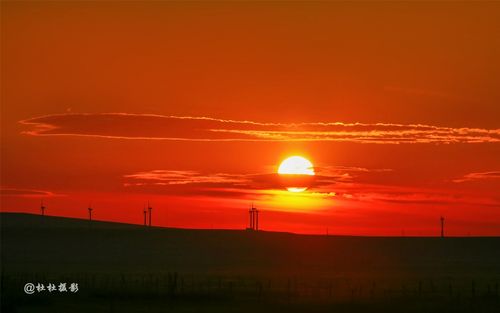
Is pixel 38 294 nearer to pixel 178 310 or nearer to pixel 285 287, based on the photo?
pixel 178 310

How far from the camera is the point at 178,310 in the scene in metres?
61.5

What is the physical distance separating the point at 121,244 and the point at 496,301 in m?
130

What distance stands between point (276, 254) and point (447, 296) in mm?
106925

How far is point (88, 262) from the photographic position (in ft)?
516

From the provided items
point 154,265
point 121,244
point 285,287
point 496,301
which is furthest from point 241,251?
point 496,301

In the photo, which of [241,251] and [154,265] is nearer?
[154,265]

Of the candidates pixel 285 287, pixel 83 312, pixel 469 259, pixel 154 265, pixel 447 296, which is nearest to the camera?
pixel 83 312

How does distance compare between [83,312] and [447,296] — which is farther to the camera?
[447,296]

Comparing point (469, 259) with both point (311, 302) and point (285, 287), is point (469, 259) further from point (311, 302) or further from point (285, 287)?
point (311, 302)

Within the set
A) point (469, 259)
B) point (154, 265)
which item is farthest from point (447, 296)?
point (469, 259)

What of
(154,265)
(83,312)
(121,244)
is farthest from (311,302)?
(121,244)

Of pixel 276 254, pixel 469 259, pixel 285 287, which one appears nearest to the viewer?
pixel 285 287

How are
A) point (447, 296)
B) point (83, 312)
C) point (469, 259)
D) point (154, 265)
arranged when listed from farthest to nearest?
point (469, 259) → point (154, 265) → point (447, 296) → point (83, 312)

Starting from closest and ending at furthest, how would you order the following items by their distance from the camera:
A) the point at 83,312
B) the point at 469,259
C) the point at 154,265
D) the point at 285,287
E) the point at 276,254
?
the point at 83,312 → the point at 285,287 → the point at 154,265 → the point at 276,254 → the point at 469,259
